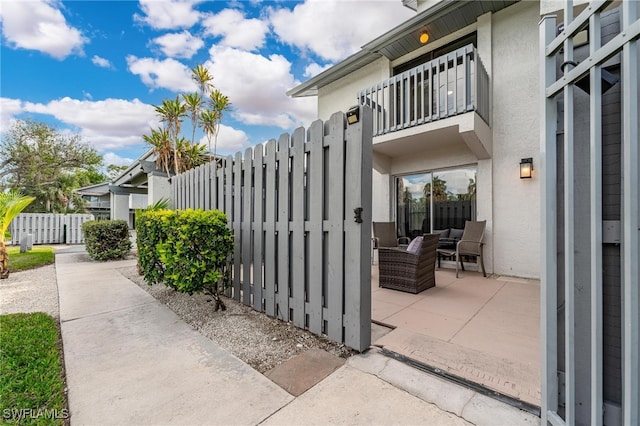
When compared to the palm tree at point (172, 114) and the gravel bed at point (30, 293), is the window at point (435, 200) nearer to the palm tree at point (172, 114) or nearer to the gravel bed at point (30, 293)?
the gravel bed at point (30, 293)

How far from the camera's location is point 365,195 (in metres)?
2.30

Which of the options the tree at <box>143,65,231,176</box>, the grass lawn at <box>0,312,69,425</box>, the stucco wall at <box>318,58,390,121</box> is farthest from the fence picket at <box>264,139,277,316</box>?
the tree at <box>143,65,231,176</box>

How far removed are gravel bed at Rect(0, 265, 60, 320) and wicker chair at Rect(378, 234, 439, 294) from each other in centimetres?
441

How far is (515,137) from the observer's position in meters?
5.23

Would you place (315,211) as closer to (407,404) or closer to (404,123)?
(407,404)

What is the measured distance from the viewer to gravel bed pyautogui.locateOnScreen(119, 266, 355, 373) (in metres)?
2.31

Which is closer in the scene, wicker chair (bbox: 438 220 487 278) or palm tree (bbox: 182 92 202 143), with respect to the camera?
wicker chair (bbox: 438 220 487 278)

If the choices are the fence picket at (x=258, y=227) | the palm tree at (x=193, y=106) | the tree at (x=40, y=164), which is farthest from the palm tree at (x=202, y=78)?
the tree at (x=40, y=164)

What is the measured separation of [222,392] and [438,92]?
5681 mm

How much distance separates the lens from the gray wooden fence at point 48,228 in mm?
11203

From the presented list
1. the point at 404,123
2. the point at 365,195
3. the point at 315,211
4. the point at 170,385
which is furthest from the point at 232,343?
the point at 404,123

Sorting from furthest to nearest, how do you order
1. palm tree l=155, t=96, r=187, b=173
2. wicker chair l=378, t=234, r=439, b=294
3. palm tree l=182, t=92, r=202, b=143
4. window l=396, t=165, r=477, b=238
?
palm tree l=182, t=92, r=202, b=143
palm tree l=155, t=96, r=187, b=173
window l=396, t=165, r=477, b=238
wicker chair l=378, t=234, r=439, b=294

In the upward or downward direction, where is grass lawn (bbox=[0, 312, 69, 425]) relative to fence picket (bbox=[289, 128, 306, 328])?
downward

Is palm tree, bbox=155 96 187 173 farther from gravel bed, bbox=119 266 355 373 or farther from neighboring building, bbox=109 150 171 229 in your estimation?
gravel bed, bbox=119 266 355 373
